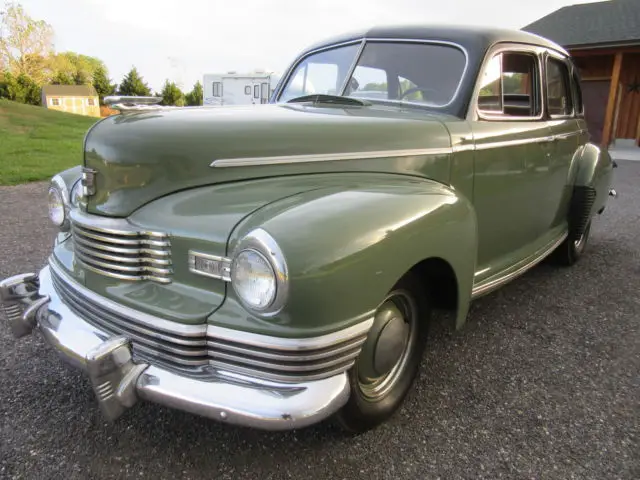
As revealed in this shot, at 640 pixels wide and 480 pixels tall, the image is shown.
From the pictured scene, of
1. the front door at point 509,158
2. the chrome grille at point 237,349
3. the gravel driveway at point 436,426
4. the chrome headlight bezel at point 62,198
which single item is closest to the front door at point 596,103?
the front door at point 509,158

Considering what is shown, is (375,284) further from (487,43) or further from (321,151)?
(487,43)

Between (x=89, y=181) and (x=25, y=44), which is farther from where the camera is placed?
(x=25, y=44)

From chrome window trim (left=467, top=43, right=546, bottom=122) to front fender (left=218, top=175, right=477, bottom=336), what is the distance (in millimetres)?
887

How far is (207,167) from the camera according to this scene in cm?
203

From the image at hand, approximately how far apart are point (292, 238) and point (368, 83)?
5.70ft

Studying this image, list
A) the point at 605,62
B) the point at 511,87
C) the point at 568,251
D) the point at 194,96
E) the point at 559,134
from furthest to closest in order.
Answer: the point at 194,96 → the point at 605,62 → the point at 568,251 → the point at 559,134 → the point at 511,87

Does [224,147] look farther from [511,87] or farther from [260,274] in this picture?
[511,87]

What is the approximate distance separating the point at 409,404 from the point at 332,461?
1.77 ft

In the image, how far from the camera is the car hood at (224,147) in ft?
6.55

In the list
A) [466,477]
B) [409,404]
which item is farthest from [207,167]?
[466,477]

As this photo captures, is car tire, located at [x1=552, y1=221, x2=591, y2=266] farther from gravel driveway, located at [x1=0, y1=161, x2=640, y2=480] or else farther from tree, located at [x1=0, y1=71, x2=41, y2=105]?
tree, located at [x1=0, y1=71, x2=41, y2=105]

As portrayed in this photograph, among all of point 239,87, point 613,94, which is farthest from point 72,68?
point 613,94

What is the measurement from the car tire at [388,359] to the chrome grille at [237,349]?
203mm

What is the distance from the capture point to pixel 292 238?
1597mm
